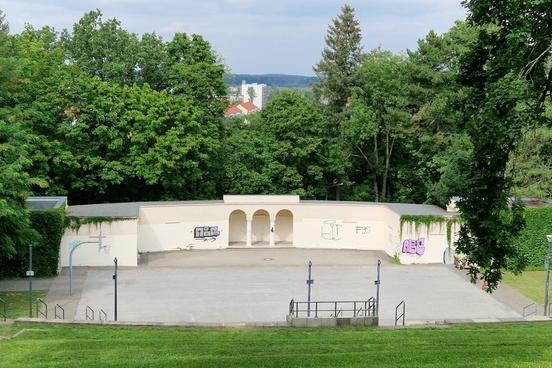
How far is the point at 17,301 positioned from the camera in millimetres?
32000

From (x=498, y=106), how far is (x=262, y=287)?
25061 mm

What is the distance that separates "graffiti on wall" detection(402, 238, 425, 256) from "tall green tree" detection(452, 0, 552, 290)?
88.7 feet

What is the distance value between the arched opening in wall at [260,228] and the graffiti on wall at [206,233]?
143 inches

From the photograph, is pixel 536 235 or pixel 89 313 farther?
pixel 536 235

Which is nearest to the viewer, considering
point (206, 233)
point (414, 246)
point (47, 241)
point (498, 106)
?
point (498, 106)

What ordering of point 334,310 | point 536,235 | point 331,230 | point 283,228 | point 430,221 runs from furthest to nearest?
point 283,228 < point 331,230 < point 430,221 < point 536,235 < point 334,310

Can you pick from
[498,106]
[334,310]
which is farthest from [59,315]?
[498,106]

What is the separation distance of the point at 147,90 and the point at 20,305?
70.3ft

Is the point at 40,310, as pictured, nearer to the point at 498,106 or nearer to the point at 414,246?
the point at 414,246

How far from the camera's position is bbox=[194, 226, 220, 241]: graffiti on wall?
4669cm

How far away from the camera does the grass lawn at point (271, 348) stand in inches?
661

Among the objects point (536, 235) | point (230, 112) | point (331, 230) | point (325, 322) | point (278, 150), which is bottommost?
point (325, 322)

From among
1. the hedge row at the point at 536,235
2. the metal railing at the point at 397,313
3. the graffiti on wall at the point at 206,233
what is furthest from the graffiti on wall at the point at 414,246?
the graffiti on wall at the point at 206,233

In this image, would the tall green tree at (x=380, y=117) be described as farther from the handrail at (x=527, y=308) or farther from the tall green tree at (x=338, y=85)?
the handrail at (x=527, y=308)
